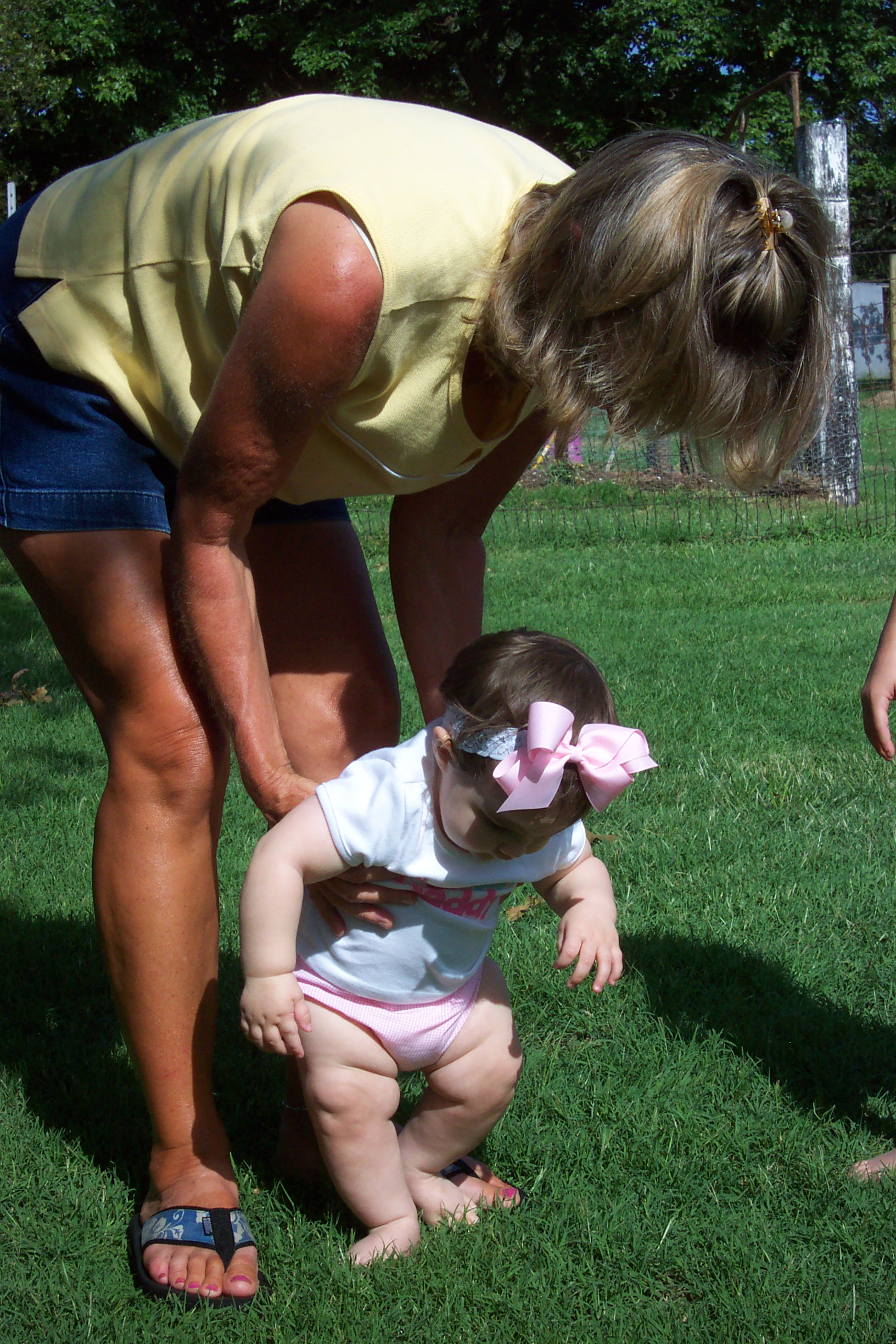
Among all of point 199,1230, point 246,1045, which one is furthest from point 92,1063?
point 199,1230

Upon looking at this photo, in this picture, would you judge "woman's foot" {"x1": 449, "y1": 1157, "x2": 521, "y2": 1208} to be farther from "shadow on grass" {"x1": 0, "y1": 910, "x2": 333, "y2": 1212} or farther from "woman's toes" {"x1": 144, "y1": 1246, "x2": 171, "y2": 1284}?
"woman's toes" {"x1": 144, "y1": 1246, "x2": 171, "y2": 1284}

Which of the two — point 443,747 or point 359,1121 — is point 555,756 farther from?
point 359,1121

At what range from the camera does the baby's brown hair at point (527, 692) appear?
1.91 metres

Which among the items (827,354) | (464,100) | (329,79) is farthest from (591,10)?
(827,354)

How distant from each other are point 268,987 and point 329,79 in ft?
80.2

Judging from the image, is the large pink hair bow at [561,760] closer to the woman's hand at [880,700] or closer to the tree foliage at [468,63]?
the woman's hand at [880,700]

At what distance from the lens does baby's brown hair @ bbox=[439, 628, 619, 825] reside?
1.91 metres

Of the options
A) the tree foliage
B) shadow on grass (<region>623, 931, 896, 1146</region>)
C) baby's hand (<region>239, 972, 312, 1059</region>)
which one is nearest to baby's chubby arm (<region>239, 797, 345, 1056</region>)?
baby's hand (<region>239, 972, 312, 1059</region>)

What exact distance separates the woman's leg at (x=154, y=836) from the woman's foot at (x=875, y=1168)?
1.09 m

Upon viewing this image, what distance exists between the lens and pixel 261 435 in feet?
5.98

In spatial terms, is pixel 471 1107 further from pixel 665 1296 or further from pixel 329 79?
pixel 329 79

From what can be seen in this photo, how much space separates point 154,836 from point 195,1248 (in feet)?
2.21

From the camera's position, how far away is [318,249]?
1.73 m

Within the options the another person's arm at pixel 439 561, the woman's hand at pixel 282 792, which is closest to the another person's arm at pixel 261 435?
the woman's hand at pixel 282 792
